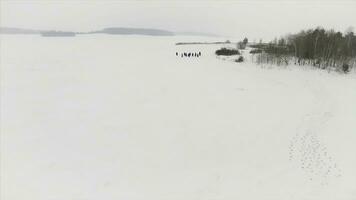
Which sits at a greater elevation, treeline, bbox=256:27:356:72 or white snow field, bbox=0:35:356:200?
treeline, bbox=256:27:356:72

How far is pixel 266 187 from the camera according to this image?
762 cm

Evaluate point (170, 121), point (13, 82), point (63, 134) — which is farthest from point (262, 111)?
point (13, 82)

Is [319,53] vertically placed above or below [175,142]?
above

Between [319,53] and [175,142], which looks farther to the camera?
[319,53]

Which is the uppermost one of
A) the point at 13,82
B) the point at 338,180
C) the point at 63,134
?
the point at 13,82

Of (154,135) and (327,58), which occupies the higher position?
(327,58)

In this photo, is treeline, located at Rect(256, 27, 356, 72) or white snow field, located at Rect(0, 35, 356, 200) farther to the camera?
treeline, located at Rect(256, 27, 356, 72)

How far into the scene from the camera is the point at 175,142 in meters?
10.5

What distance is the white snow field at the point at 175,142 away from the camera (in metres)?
7.57

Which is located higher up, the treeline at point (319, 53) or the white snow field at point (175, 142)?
the treeline at point (319, 53)

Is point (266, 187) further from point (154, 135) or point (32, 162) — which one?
point (32, 162)

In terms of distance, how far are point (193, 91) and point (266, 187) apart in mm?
10935

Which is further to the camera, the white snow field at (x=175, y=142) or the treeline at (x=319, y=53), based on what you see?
the treeline at (x=319, y=53)

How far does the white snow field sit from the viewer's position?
24.8 feet
